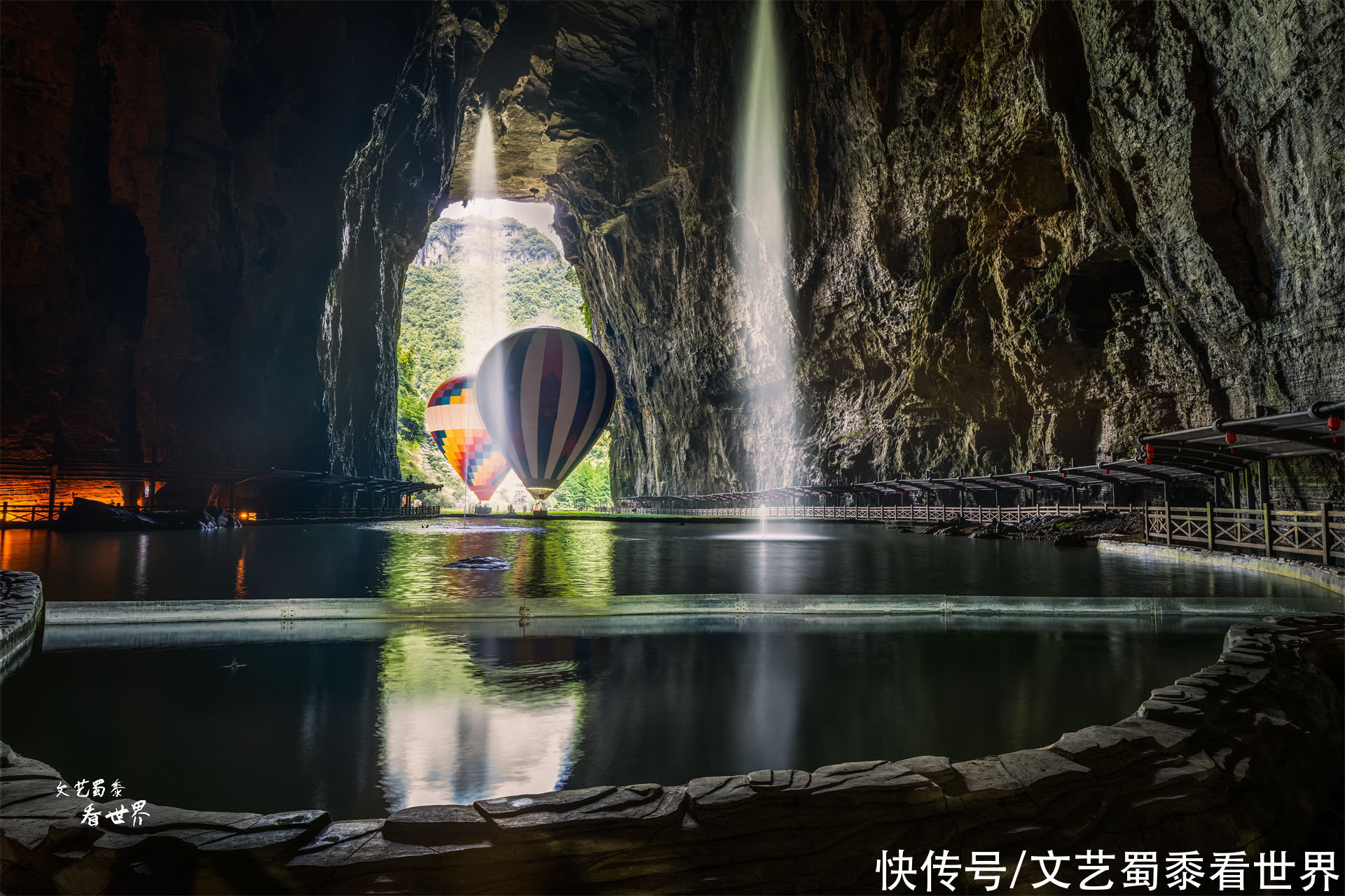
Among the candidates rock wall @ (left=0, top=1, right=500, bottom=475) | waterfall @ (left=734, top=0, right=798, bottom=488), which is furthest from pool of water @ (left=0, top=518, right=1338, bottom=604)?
waterfall @ (left=734, top=0, right=798, bottom=488)

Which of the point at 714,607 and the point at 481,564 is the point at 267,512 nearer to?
the point at 481,564

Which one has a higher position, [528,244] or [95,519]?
[528,244]

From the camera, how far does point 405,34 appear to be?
38406 mm

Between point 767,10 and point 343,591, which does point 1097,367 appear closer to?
point 767,10

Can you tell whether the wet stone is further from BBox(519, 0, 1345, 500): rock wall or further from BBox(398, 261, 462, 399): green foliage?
BBox(398, 261, 462, 399): green foliage

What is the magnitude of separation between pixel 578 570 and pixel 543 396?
25.7m

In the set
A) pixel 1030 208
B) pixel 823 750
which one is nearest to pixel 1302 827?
pixel 823 750

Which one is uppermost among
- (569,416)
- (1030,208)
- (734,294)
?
(734,294)

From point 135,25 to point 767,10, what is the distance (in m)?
28.6

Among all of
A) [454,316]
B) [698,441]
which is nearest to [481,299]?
[454,316]

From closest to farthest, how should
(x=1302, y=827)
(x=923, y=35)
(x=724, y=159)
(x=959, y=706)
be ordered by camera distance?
(x=1302, y=827) < (x=959, y=706) < (x=923, y=35) < (x=724, y=159)

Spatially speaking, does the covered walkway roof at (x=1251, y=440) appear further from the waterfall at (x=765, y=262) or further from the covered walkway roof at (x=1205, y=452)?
the waterfall at (x=765, y=262)

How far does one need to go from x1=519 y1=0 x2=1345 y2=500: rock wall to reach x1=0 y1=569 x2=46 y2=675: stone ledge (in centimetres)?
1866

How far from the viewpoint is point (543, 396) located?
36781 millimetres
